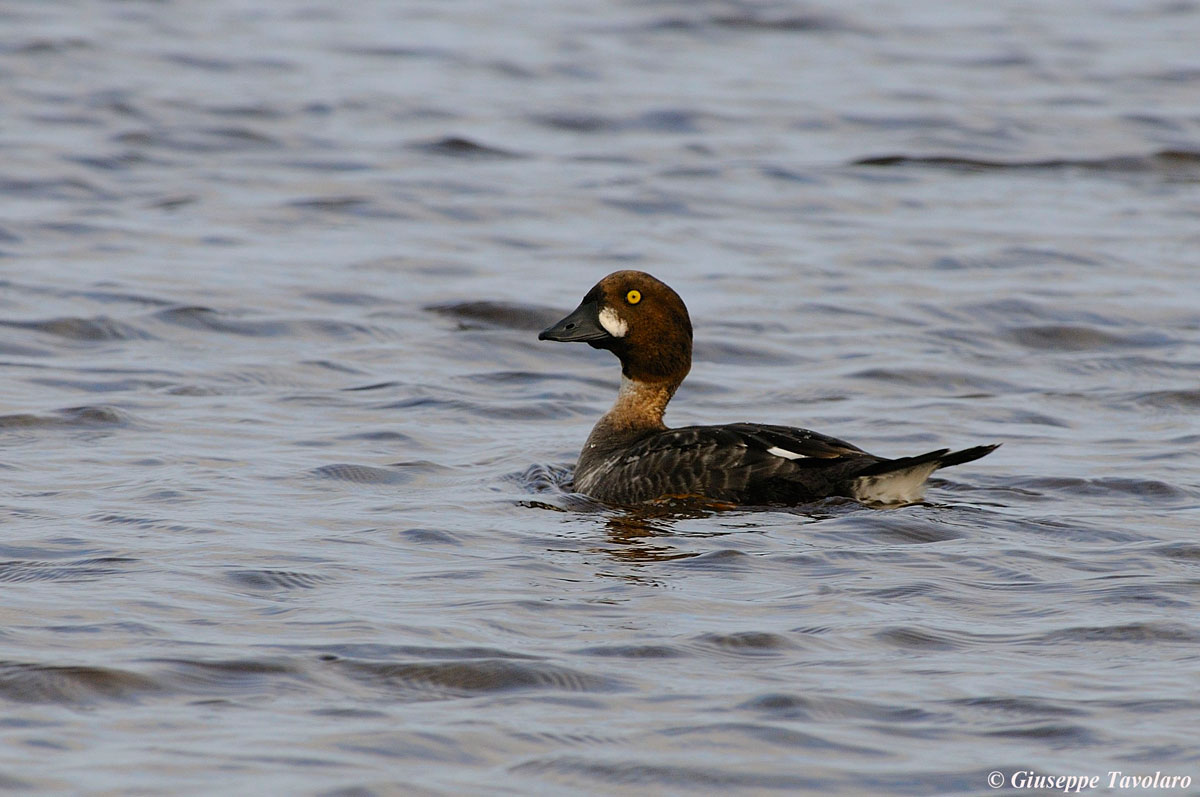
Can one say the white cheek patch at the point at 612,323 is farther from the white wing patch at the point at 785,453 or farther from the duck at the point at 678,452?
the white wing patch at the point at 785,453

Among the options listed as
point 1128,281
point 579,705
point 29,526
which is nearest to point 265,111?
point 1128,281

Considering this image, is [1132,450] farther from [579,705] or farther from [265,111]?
[265,111]

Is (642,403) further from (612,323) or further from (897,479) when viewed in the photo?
A: (897,479)

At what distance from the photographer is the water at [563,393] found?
5.44m

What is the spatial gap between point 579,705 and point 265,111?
46.2ft

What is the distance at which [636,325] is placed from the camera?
9266mm

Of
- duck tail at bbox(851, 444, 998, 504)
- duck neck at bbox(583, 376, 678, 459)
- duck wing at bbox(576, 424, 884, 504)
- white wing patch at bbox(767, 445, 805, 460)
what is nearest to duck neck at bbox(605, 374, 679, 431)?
duck neck at bbox(583, 376, 678, 459)

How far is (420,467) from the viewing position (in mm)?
9086

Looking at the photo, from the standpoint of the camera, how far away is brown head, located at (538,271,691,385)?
9156 mm

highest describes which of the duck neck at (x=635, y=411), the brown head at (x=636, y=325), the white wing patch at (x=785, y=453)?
the brown head at (x=636, y=325)

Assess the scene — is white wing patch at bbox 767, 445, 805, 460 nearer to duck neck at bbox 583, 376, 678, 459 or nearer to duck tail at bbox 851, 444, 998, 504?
duck tail at bbox 851, 444, 998, 504

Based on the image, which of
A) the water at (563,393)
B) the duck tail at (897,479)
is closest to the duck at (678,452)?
the duck tail at (897,479)

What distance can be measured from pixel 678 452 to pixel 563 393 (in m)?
2.76

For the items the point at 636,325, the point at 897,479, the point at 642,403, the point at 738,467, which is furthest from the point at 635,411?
the point at 897,479
